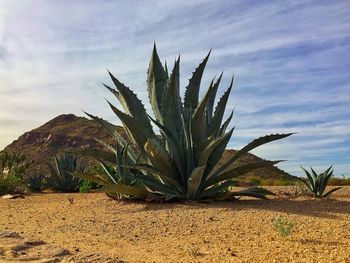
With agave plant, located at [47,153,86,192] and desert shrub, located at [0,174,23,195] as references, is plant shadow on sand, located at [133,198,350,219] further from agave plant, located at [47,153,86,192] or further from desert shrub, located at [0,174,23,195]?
desert shrub, located at [0,174,23,195]

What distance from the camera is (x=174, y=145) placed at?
758 cm

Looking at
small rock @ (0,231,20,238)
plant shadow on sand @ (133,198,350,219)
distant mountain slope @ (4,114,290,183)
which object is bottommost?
small rock @ (0,231,20,238)

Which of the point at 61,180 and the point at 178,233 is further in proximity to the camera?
the point at 61,180

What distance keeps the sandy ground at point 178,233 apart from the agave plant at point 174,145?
14.5 inches

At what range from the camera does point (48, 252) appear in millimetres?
4410

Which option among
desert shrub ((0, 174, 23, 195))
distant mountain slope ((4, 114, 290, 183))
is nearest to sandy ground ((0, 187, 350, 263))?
desert shrub ((0, 174, 23, 195))

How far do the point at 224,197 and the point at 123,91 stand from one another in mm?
2412

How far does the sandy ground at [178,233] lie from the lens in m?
4.20

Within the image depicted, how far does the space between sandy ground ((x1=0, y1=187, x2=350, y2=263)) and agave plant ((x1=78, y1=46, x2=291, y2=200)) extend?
369 millimetres

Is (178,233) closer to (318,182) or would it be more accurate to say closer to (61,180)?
(318,182)

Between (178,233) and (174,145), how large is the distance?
248 cm

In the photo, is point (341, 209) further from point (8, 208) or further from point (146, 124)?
point (8, 208)

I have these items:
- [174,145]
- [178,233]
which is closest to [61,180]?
[174,145]

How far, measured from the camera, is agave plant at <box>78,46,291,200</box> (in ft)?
24.2
